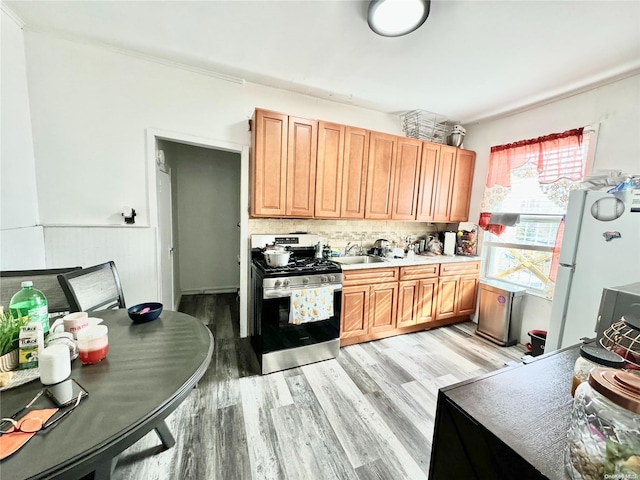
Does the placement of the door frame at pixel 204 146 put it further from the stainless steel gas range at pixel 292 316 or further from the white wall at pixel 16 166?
the white wall at pixel 16 166

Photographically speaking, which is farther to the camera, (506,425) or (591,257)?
(591,257)

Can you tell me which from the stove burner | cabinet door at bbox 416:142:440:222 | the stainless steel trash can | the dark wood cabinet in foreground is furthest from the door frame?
the stainless steel trash can

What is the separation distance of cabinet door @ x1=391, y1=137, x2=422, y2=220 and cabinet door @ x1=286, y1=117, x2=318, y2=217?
1.09 m

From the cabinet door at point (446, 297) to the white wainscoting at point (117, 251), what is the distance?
325 centimetres

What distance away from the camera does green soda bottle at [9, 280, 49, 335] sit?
98 centimetres

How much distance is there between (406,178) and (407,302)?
152cm

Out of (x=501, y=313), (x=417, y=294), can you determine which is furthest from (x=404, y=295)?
(x=501, y=313)

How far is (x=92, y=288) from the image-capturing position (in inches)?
62.6

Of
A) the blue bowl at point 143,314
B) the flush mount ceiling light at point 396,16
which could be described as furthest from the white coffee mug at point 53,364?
the flush mount ceiling light at point 396,16

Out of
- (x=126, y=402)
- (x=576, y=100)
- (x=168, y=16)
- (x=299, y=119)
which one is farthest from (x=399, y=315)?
(x=168, y=16)

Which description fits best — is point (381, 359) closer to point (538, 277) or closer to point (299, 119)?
point (538, 277)

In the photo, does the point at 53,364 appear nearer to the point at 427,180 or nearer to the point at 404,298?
the point at 404,298

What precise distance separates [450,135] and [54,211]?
452cm

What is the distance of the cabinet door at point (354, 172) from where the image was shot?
279 centimetres
